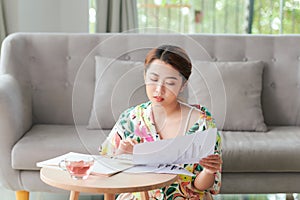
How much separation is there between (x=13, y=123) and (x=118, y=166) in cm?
117

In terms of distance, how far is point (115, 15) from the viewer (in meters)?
4.82

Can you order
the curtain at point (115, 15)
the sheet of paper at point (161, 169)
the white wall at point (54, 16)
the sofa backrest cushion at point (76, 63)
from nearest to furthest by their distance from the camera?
the sheet of paper at point (161, 169)
the sofa backrest cushion at point (76, 63)
the white wall at point (54, 16)
the curtain at point (115, 15)

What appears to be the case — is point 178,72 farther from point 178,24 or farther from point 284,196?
point 178,24

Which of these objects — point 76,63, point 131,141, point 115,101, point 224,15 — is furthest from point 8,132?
point 224,15

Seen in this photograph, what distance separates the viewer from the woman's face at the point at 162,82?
1644 mm

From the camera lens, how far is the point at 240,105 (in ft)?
9.90

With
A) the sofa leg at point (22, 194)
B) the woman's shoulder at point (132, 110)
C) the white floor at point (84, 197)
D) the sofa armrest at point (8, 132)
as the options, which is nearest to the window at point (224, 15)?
the white floor at point (84, 197)

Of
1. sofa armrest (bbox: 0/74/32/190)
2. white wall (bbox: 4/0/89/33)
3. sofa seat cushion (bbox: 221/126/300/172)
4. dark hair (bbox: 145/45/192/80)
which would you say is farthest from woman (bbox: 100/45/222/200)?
white wall (bbox: 4/0/89/33)

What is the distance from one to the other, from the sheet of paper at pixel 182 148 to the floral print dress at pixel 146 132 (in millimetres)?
120

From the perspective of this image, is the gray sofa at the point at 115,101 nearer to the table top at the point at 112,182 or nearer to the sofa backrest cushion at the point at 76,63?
the sofa backrest cushion at the point at 76,63

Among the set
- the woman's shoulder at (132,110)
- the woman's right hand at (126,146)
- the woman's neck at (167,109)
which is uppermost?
the woman's neck at (167,109)

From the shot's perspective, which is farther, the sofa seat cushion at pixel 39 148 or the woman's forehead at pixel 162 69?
the sofa seat cushion at pixel 39 148

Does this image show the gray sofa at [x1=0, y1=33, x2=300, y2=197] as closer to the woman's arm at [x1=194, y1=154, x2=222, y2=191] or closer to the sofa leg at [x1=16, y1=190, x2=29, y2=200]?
the sofa leg at [x1=16, y1=190, x2=29, y2=200]

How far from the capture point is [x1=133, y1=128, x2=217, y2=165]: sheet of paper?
1632mm
